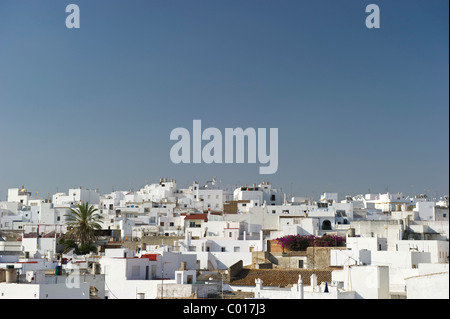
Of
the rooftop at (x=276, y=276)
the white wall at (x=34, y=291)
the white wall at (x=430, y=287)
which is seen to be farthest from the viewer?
the rooftop at (x=276, y=276)

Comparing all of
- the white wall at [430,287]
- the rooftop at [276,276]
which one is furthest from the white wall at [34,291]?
the rooftop at [276,276]

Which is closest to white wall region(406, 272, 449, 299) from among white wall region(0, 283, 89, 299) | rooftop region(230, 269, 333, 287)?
white wall region(0, 283, 89, 299)

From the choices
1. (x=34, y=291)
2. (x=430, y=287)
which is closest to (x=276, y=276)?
(x=34, y=291)

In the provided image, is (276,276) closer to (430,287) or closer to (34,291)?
(34,291)

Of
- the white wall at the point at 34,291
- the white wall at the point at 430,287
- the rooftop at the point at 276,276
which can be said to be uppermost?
the white wall at the point at 430,287

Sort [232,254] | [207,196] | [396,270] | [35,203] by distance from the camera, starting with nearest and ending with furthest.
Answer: [396,270] → [232,254] → [207,196] → [35,203]

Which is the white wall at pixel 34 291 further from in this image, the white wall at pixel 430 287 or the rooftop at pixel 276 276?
the rooftop at pixel 276 276

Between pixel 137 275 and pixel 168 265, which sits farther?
Result: pixel 168 265

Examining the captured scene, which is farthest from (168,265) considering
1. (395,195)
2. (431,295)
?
(395,195)

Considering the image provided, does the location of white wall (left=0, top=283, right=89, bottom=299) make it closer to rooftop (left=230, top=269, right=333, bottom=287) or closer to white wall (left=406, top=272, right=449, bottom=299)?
white wall (left=406, top=272, right=449, bottom=299)

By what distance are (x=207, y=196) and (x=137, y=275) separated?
980 inches

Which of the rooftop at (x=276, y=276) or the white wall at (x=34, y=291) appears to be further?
the rooftop at (x=276, y=276)
